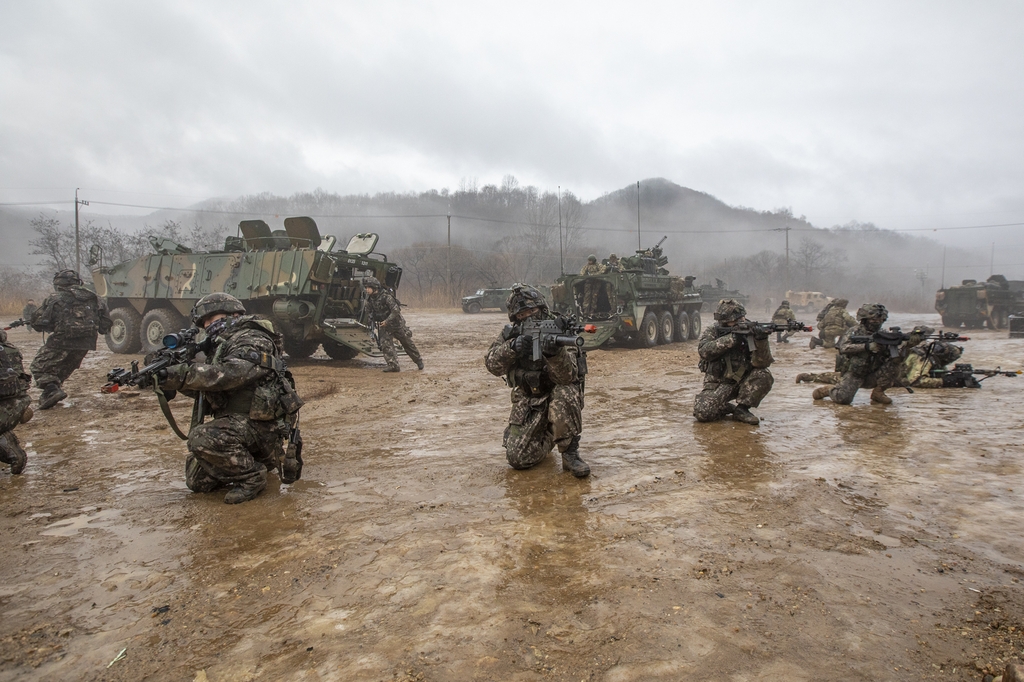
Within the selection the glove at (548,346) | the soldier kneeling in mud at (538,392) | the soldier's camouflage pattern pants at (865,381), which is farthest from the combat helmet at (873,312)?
the glove at (548,346)

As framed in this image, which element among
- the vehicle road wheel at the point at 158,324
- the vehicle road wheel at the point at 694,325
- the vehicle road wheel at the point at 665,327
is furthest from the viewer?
the vehicle road wheel at the point at 694,325

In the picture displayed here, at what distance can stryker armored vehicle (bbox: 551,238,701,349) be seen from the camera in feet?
44.5

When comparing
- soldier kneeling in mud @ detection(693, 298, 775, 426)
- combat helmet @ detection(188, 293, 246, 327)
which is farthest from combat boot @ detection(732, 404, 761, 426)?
combat helmet @ detection(188, 293, 246, 327)

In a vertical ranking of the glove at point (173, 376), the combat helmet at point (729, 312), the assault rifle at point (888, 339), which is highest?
the combat helmet at point (729, 312)

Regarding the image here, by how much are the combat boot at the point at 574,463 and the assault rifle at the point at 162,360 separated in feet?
8.47

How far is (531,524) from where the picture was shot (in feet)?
11.4

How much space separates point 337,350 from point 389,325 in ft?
7.32

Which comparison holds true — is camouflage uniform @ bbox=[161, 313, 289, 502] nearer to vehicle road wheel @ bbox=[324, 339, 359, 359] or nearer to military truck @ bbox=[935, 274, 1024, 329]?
vehicle road wheel @ bbox=[324, 339, 359, 359]

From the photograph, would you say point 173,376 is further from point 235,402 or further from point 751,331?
point 751,331

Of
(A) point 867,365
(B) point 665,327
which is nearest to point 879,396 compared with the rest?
(A) point 867,365

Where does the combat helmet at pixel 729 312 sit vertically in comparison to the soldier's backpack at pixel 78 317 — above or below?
above

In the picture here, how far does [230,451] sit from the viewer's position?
3.95 meters

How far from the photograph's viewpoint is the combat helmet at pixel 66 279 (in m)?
7.35

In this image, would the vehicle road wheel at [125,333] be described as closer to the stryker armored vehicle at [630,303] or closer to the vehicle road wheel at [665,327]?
the stryker armored vehicle at [630,303]
